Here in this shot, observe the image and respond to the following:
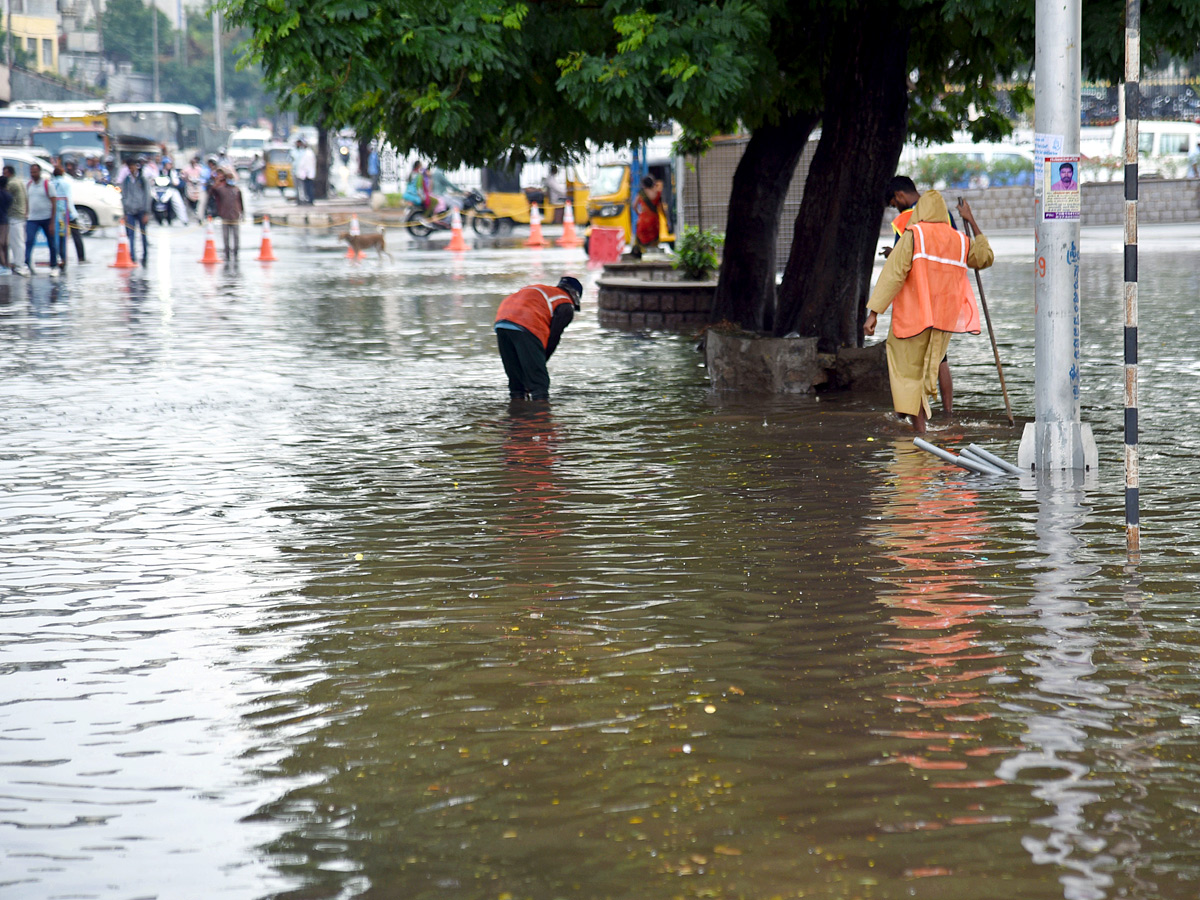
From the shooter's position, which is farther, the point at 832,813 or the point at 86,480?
the point at 86,480

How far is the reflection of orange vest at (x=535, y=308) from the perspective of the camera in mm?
11477

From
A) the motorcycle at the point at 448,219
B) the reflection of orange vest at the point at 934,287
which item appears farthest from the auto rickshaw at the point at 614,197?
the reflection of orange vest at the point at 934,287

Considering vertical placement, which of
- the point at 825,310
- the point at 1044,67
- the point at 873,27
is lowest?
the point at 825,310

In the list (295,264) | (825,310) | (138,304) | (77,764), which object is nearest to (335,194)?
(295,264)

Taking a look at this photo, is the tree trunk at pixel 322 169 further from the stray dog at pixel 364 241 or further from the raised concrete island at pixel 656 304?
the raised concrete island at pixel 656 304

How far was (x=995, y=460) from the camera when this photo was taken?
27.7 ft

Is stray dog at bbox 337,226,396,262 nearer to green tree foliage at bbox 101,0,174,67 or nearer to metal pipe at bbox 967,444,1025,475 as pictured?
metal pipe at bbox 967,444,1025,475

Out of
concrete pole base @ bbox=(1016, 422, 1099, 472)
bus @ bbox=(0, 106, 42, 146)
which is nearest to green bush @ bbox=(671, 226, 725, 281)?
concrete pole base @ bbox=(1016, 422, 1099, 472)

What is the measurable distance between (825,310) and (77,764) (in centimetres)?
898

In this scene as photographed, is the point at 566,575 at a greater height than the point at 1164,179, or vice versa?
the point at 1164,179

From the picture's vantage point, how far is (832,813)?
398 cm

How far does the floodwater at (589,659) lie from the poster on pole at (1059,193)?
141 centimetres

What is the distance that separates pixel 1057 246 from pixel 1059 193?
0.27 m

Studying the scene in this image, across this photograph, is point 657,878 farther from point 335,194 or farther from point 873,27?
point 335,194
